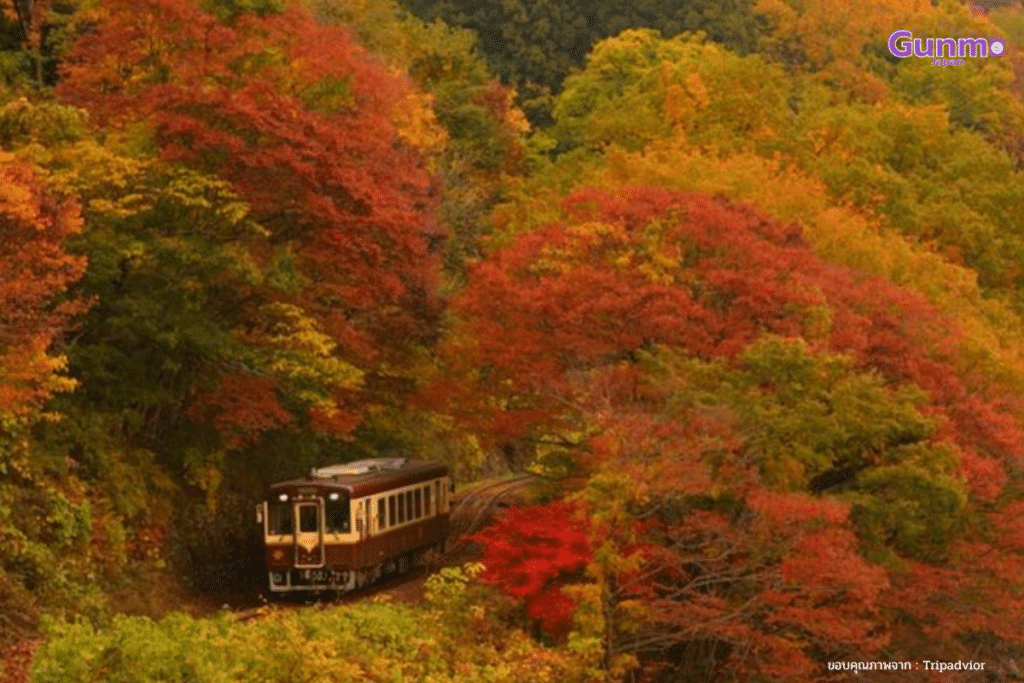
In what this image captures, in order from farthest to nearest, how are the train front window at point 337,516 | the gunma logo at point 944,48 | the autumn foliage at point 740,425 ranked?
1. the gunma logo at point 944,48
2. the train front window at point 337,516
3. the autumn foliage at point 740,425

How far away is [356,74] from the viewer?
95.6 feet

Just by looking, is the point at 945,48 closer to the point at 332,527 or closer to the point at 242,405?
the point at 242,405

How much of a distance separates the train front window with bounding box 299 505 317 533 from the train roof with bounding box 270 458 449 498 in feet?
1.34

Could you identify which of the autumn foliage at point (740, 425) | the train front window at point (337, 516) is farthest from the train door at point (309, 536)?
the autumn foliage at point (740, 425)

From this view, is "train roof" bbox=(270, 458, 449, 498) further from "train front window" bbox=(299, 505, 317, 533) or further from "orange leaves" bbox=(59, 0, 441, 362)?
"orange leaves" bbox=(59, 0, 441, 362)

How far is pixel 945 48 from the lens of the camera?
6656 centimetres

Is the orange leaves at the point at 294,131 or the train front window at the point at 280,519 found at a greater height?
the orange leaves at the point at 294,131

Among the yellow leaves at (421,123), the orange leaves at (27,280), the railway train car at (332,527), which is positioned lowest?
the railway train car at (332,527)

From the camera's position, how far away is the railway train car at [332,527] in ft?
83.2

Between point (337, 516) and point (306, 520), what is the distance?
50 cm

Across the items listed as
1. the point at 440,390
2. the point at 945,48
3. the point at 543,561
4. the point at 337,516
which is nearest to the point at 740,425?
the point at 543,561

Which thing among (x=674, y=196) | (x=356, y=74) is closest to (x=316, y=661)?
(x=674, y=196)

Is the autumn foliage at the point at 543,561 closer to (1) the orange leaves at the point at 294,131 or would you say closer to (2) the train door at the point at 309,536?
(2) the train door at the point at 309,536

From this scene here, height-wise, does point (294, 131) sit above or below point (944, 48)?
above
